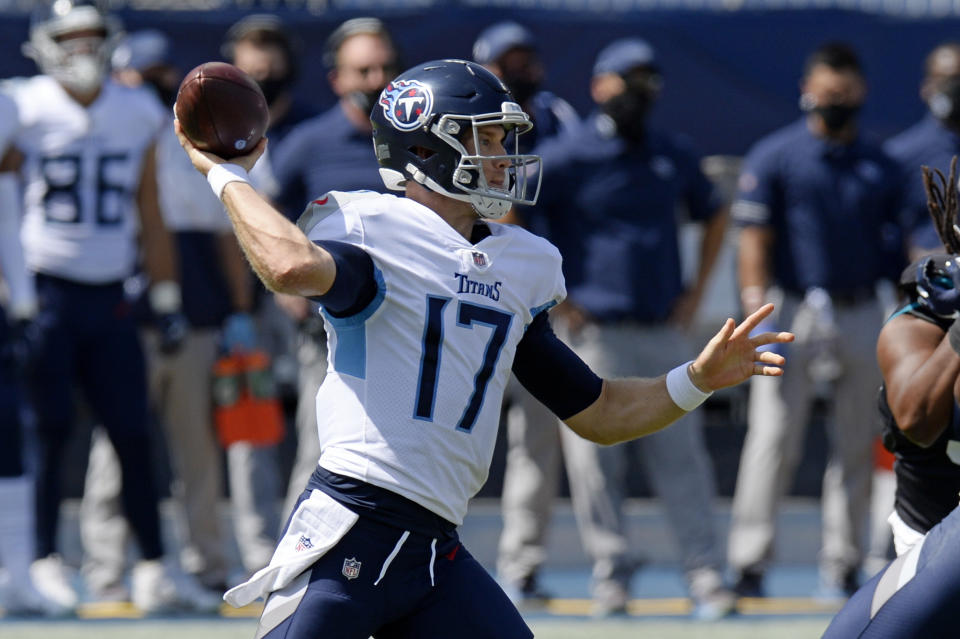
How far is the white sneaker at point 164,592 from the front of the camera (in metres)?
6.00

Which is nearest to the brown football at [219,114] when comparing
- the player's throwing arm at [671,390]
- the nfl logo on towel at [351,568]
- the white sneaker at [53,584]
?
the nfl logo on towel at [351,568]

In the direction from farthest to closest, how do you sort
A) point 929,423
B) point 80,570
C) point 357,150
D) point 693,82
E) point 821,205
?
1. point 693,82
2. point 80,570
3. point 821,205
4. point 357,150
5. point 929,423

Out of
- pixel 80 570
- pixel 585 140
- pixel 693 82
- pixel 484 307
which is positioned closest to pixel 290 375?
pixel 80 570

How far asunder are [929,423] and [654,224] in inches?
113

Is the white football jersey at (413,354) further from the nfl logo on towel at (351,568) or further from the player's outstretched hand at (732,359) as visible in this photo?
the player's outstretched hand at (732,359)

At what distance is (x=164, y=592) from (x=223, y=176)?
3.31 m

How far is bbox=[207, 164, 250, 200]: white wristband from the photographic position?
3.04m

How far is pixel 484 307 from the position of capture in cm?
322

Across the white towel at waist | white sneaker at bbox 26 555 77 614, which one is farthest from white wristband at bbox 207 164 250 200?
white sneaker at bbox 26 555 77 614

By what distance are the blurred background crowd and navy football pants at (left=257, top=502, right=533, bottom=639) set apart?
2.71 metres

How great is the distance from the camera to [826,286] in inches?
253

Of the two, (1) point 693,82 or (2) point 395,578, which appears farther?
(1) point 693,82

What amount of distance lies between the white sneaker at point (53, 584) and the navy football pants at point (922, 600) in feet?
11.2

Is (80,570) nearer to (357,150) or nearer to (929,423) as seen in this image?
(357,150)
